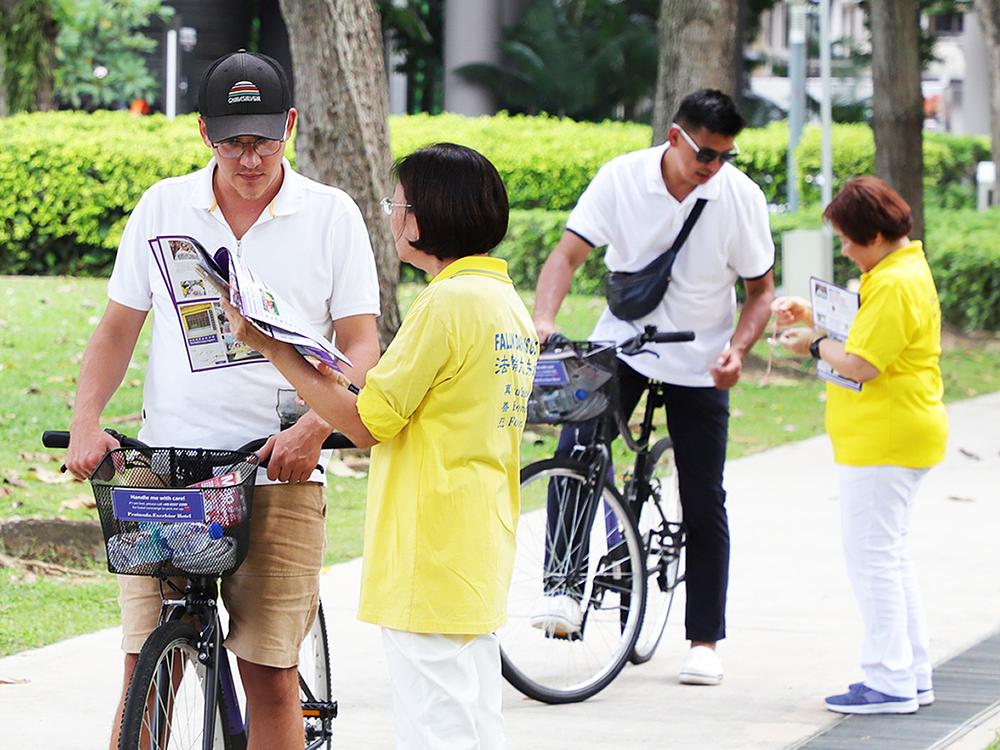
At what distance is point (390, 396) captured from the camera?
3447mm

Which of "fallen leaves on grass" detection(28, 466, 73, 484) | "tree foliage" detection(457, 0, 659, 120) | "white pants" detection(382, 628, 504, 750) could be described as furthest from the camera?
"tree foliage" detection(457, 0, 659, 120)

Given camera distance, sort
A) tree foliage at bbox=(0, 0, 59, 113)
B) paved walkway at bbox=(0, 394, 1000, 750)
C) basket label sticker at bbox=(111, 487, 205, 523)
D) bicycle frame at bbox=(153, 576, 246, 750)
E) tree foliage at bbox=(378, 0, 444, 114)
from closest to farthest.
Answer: basket label sticker at bbox=(111, 487, 205, 523) < bicycle frame at bbox=(153, 576, 246, 750) < paved walkway at bbox=(0, 394, 1000, 750) < tree foliage at bbox=(0, 0, 59, 113) < tree foliage at bbox=(378, 0, 444, 114)

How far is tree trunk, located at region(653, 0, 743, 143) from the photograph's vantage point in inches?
505

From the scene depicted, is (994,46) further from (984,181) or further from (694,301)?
(694,301)

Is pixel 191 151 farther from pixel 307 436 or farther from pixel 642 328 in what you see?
pixel 307 436

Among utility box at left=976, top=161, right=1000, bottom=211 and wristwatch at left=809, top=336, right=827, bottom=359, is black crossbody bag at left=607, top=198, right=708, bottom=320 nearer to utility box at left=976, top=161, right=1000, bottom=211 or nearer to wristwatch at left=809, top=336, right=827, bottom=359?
wristwatch at left=809, top=336, right=827, bottom=359

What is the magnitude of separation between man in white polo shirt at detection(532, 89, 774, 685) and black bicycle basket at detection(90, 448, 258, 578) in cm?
243

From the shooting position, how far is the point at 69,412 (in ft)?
34.8

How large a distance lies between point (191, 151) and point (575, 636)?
13.4 metres

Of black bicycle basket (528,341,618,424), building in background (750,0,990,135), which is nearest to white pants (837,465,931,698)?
black bicycle basket (528,341,618,424)

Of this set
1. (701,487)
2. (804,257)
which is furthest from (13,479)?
(804,257)

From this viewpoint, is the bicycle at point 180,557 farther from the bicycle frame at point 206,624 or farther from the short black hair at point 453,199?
the short black hair at point 453,199

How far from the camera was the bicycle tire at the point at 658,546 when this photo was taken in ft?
20.1

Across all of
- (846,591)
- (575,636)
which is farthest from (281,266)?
(846,591)
